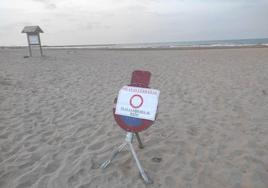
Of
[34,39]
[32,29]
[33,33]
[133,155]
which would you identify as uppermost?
[32,29]

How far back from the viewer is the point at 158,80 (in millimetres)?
9383

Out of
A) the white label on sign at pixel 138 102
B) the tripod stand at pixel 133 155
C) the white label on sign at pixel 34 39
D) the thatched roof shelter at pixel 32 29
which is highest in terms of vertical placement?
the thatched roof shelter at pixel 32 29

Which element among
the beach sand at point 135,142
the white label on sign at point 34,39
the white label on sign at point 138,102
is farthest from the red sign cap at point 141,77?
the white label on sign at point 34,39

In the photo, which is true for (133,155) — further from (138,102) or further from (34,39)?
Result: (34,39)

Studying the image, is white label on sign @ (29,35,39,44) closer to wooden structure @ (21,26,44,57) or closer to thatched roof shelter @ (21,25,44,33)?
wooden structure @ (21,26,44,57)

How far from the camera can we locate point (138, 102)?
322 cm

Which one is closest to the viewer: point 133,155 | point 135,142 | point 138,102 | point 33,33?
point 138,102

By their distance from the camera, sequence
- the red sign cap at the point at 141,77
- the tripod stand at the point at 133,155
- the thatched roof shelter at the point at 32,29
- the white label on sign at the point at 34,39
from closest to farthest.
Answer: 1. the tripod stand at the point at 133,155
2. the red sign cap at the point at 141,77
3. the thatched roof shelter at the point at 32,29
4. the white label on sign at the point at 34,39

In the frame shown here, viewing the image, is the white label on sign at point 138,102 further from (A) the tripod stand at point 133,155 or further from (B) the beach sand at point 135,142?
(B) the beach sand at point 135,142

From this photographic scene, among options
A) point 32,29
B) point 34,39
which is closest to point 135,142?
point 32,29

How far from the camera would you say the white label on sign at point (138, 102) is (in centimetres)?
318

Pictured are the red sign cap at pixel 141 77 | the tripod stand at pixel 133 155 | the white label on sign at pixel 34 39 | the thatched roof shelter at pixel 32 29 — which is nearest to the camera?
the tripod stand at pixel 133 155

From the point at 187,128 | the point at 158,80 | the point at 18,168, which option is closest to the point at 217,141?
the point at 187,128

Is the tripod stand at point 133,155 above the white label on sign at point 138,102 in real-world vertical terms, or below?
below
